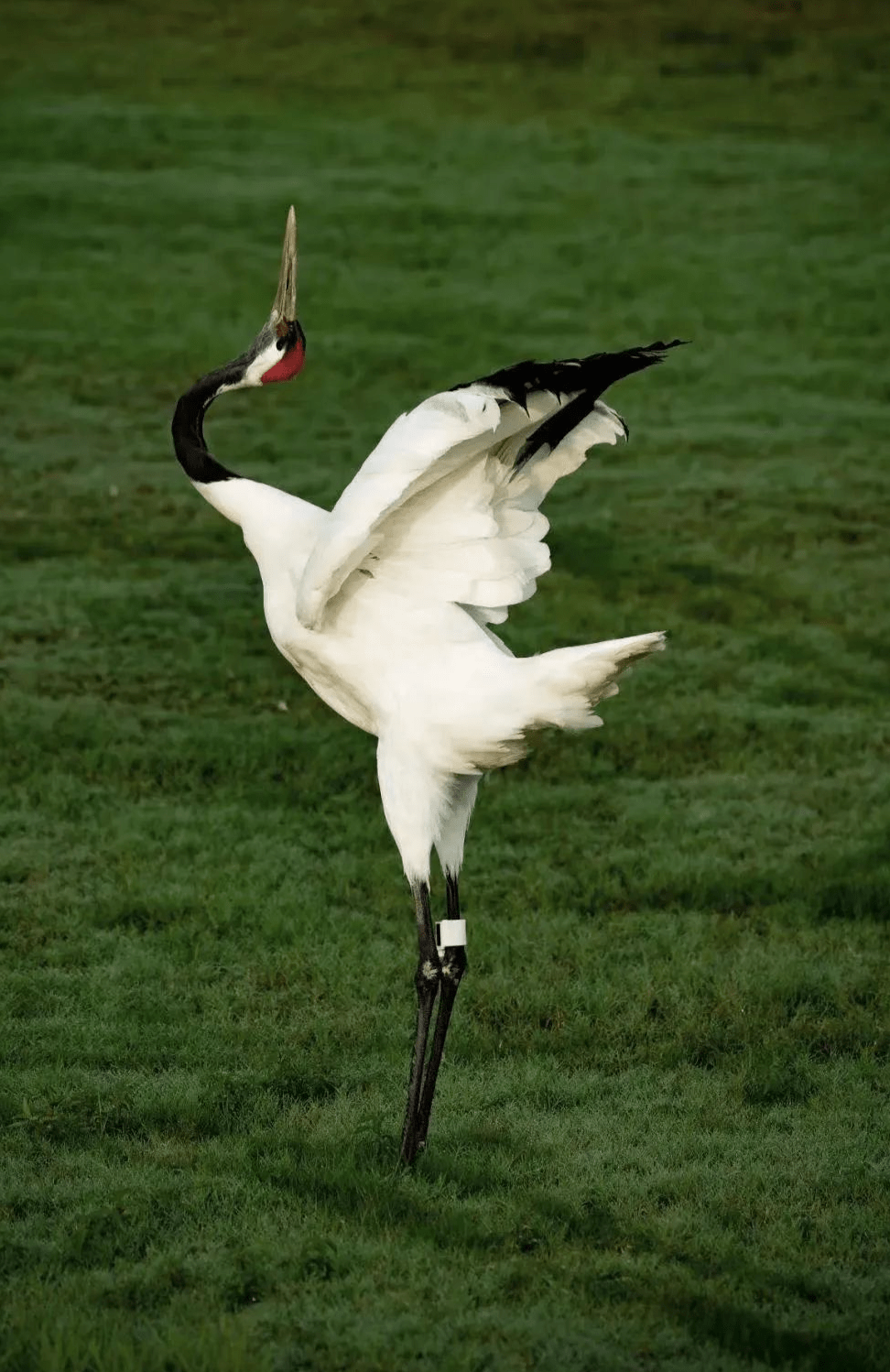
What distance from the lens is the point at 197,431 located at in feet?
20.3

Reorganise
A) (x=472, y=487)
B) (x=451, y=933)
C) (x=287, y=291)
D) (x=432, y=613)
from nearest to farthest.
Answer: (x=472, y=487), (x=432, y=613), (x=451, y=933), (x=287, y=291)

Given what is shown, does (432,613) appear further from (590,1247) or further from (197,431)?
(590,1247)

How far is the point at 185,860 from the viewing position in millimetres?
8281

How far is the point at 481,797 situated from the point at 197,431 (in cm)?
340

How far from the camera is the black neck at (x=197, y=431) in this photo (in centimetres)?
614

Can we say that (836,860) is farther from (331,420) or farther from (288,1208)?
(331,420)

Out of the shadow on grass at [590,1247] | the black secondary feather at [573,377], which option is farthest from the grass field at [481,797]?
the black secondary feather at [573,377]

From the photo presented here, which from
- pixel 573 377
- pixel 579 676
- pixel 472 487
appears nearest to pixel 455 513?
pixel 472 487

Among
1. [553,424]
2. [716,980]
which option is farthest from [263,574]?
[716,980]

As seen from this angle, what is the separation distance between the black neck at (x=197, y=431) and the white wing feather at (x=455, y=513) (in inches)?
26.4

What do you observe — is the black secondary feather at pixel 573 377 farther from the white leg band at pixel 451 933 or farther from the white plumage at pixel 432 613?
the white leg band at pixel 451 933

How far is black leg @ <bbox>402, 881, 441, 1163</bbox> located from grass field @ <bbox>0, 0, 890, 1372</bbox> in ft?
0.32

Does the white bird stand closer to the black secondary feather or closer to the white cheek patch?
the black secondary feather

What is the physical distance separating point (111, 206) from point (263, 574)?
13971 millimetres
